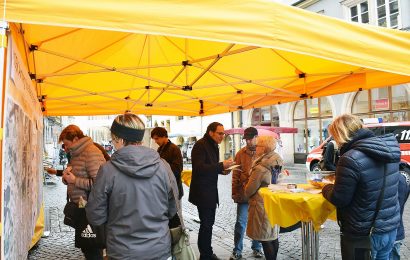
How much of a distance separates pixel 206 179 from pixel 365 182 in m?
2.32

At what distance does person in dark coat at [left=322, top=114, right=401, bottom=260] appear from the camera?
3055 mm

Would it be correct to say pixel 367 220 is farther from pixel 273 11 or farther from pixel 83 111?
pixel 83 111

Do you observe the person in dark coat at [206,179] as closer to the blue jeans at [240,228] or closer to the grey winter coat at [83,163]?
the blue jeans at [240,228]

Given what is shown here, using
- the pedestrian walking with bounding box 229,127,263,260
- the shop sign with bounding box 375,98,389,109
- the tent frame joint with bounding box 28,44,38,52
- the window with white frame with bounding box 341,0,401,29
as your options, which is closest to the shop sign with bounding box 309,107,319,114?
the shop sign with bounding box 375,98,389,109

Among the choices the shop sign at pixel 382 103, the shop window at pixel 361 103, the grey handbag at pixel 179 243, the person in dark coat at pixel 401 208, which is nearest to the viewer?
the grey handbag at pixel 179 243

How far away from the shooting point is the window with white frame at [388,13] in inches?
720

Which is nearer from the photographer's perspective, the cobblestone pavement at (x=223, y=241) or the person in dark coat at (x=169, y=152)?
the cobblestone pavement at (x=223, y=241)

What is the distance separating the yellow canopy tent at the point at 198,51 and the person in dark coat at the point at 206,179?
93 centimetres

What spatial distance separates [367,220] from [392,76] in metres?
2.75

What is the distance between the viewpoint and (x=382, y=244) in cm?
324

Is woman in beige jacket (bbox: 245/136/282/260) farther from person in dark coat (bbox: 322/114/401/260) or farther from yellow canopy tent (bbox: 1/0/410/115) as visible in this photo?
person in dark coat (bbox: 322/114/401/260)

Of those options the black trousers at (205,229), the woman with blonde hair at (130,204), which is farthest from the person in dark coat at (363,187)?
the black trousers at (205,229)

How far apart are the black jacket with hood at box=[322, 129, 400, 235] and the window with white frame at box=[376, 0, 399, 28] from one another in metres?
17.5

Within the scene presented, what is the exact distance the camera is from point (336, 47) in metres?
2.87
